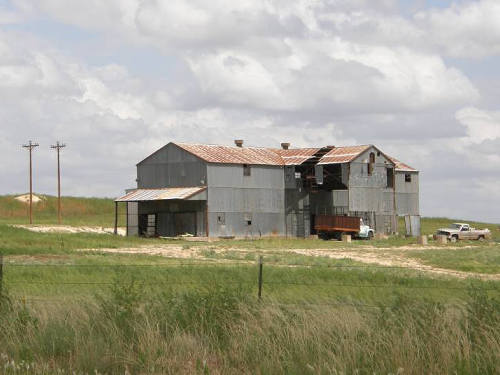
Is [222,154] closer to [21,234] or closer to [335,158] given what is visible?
[335,158]

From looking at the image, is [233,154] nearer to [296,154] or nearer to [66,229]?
[296,154]

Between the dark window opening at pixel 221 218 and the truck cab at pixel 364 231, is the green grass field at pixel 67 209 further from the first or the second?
the truck cab at pixel 364 231

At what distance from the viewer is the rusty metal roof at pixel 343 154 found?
221 ft

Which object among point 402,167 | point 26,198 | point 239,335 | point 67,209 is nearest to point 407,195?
point 402,167

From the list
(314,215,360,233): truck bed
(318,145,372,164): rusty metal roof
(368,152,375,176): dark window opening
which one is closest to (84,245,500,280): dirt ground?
(314,215,360,233): truck bed

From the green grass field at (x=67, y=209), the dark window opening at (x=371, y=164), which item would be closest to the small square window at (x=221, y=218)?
the dark window opening at (x=371, y=164)

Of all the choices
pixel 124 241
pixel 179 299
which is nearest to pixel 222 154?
pixel 124 241

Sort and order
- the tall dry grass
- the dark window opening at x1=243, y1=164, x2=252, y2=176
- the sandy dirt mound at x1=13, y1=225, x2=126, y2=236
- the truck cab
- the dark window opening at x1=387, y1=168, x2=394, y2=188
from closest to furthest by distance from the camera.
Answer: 1. the tall dry grass
2. the dark window opening at x1=243, y1=164, x2=252, y2=176
3. the truck cab
4. the sandy dirt mound at x1=13, y1=225, x2=126, y2=236
5. the dark window opening at x1=387, y1=168, x2=394, y2=188

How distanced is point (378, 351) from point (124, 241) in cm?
4265

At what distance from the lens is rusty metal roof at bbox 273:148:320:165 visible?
70.1 metres

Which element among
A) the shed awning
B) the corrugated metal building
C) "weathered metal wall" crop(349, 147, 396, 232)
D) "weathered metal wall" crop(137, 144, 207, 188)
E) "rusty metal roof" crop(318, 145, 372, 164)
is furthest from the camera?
"weathered metal wall" crop(349, 147, 396, 232)

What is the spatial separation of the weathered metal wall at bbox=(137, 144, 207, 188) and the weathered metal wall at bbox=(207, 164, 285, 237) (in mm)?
1109

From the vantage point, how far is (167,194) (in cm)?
6444

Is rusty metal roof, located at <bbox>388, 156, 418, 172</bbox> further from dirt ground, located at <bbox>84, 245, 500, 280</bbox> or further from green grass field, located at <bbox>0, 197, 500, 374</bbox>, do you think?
green grass field, located at <bbox>0, 197, 500, 374</bbox>
